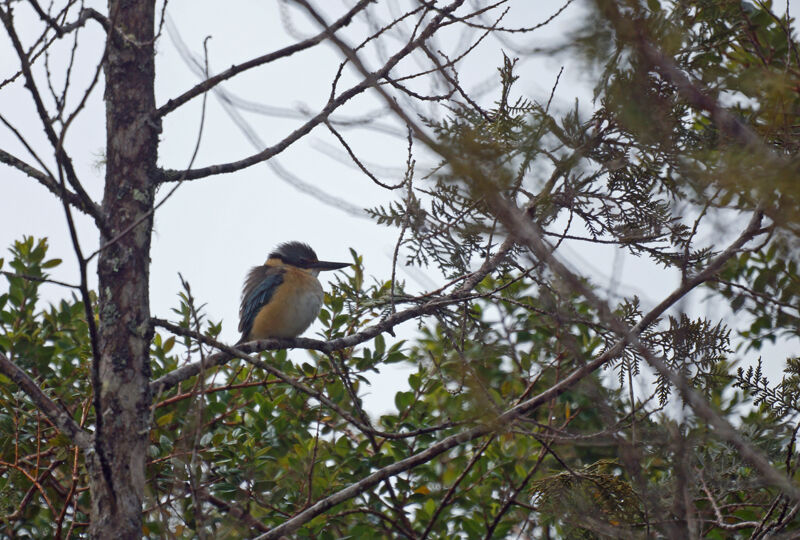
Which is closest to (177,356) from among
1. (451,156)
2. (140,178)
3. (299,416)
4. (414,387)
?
(299,416)

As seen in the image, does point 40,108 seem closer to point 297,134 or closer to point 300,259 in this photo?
point 297,134

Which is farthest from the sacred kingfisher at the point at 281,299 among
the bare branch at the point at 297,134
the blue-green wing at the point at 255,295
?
the bare branch at the point at 297,134

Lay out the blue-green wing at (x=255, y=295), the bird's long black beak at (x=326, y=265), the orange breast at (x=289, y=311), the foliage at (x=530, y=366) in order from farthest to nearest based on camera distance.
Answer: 1. the bird's long black beak at (x=326, y=265)
2. the blue-green wing at (x=255, y=295)
3. the orange breast at (x=289, y=311)
4. the foliage at (x=530, y=366)

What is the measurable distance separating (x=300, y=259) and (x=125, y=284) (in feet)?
11.9

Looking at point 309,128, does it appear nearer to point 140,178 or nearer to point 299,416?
point 140,178

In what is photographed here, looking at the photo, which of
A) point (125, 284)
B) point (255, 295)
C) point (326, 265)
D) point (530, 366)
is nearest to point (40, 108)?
point (125, 284)

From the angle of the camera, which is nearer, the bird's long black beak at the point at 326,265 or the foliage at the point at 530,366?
the foliage at the point at 530,366

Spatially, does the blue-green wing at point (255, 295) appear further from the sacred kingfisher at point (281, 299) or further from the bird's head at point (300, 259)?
the bird's head at point (300, 259)

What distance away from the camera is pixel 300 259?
6.84 m

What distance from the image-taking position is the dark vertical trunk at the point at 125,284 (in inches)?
118

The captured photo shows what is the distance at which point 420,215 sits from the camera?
3557 millimetres

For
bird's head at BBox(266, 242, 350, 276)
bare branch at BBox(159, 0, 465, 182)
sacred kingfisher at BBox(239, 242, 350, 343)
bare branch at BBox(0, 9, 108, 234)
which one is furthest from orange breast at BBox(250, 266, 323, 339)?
bare branch at BBox(0, 9, 108, 234)

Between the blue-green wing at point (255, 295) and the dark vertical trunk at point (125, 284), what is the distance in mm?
2775

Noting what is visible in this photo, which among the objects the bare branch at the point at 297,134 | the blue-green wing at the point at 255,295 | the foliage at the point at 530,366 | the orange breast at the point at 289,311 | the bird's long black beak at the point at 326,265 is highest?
the bird's long black beak at the point at 326,265
